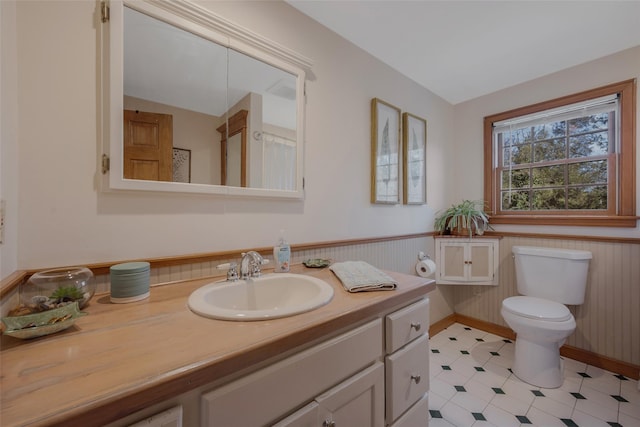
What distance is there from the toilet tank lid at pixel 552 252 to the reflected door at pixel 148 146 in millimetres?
2469

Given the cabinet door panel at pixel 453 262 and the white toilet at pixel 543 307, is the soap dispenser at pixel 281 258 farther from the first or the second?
the cabinet door panel at pixel 453 262

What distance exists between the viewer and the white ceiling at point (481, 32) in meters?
1.41

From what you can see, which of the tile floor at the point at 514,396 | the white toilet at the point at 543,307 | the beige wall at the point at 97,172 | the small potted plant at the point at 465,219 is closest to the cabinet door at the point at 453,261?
the small potted plant at the point at 465,219

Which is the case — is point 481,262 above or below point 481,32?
below

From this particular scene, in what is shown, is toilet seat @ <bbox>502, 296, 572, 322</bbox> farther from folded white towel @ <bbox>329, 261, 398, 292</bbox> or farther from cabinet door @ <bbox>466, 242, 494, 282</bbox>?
folded white towel @ <bbox>329, 261, 398, 292</bbox>

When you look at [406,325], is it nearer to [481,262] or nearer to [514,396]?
[514,396]

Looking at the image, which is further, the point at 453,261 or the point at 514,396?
the point at 453,261

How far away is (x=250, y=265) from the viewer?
3.49 ft

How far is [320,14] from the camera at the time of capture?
1.46 meters

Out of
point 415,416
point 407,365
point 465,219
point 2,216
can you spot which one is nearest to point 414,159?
point 465,219

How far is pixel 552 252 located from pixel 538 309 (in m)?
0.49

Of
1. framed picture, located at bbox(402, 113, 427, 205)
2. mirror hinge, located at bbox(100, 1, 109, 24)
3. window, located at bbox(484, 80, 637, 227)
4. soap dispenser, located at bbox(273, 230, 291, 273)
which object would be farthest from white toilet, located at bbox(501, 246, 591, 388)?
mirror hinge, located at bbox(100, 1, 109, 24)

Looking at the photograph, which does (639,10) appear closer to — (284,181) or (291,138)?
(291,138)

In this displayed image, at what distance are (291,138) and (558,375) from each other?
2245 millimetres
